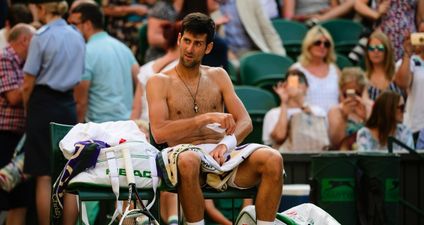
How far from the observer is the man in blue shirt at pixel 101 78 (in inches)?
443

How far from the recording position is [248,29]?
44.8 ft

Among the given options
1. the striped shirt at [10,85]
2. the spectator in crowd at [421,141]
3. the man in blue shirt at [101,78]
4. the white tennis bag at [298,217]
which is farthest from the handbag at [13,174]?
the spectator in crowd at [421,141]

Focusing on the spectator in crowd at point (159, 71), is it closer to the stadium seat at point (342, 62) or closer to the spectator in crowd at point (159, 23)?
the spectator in crowd at point (159, 23)

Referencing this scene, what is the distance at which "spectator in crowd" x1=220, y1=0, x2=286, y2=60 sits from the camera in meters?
13.7

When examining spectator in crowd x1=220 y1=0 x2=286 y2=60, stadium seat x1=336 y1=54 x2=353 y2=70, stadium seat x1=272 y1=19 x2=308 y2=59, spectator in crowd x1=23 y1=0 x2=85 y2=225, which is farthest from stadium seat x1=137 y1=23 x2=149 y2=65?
spectator in crowd x1=23 y1=0 x2=85 y2=225

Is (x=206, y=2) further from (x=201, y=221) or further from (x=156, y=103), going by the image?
(x=201, y=221)

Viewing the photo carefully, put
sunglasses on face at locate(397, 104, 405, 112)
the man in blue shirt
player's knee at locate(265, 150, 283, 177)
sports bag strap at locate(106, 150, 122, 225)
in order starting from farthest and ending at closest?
1. the man in blue shirt
2. sunglasses on face at locate(397, 104, 405, 112)
3. player's knee at locate(265, 150, 283, 177)
4. sports bag strap at locate(106, 150, 122, 225)

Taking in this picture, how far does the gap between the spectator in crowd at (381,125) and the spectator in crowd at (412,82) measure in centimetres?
76

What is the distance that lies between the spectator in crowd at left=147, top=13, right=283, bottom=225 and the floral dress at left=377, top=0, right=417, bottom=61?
17.5 feet

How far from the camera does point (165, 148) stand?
26.8 feet

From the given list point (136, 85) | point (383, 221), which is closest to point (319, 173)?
point (383, 221)

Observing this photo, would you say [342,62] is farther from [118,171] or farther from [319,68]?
[118,171]

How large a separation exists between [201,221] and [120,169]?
59cm

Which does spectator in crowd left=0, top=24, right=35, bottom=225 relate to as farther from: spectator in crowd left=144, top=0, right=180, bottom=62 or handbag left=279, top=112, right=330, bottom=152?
handbag left=279, top=112, right=330, bottom=152
